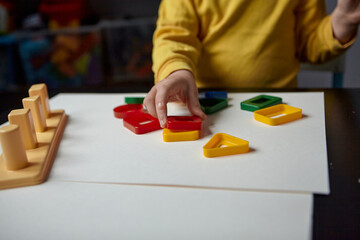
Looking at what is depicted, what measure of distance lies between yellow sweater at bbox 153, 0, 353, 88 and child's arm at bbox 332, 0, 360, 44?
16mm

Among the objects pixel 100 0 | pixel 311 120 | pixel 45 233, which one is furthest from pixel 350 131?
pixel 100 0

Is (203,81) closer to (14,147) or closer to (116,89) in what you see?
(116,89)

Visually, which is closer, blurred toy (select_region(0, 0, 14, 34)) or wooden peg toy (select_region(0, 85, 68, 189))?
wooden peg toy (select_region(0, 85, 68, 189))

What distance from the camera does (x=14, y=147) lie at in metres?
0.39

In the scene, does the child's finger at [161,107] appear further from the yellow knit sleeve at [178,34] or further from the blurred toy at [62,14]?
the blurred toy at [62,14]

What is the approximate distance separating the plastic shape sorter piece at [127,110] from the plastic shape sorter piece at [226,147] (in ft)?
0.59

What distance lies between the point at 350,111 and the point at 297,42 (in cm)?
38

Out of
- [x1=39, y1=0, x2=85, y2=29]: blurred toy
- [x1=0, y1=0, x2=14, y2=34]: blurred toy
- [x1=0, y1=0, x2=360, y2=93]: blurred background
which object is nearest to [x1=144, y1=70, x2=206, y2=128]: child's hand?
[x1=0, y1=0, x2=360, y2=93]: blurred background

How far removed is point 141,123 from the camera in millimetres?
537

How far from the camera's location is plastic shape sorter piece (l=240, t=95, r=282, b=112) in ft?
1.86

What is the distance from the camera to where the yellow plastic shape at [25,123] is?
1.38ft

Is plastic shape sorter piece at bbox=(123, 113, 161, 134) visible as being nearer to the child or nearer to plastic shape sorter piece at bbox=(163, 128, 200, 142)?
plastic shape sorter piece at bbox=(163, 128, 200, 142)

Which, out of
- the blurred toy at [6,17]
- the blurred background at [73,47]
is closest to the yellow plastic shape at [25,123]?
the blurred background at [73,47]

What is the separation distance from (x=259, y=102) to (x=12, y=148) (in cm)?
41
